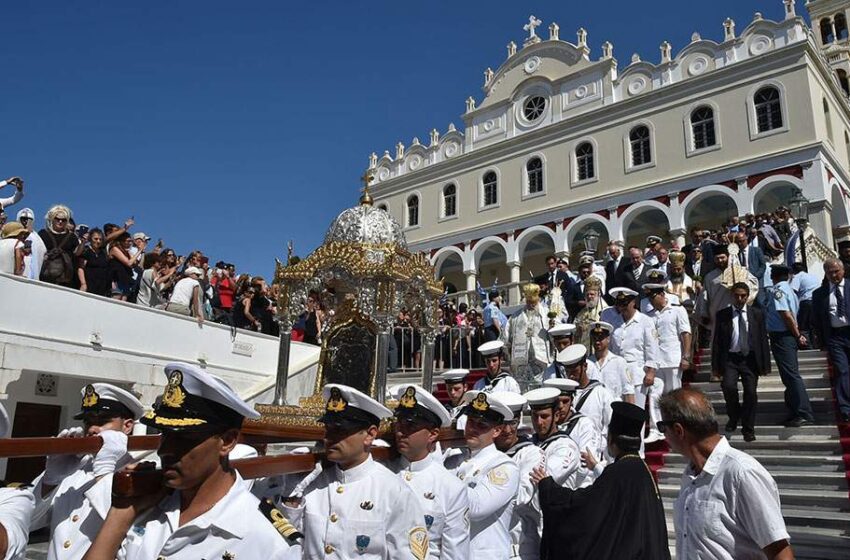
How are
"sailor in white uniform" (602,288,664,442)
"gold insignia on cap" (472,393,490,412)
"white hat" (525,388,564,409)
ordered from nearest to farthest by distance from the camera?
"gold insignia on cap" (472,393,490,412) < "white hat" (525,388,564,409) < "sailor in white uniform" (602,288,664,442)

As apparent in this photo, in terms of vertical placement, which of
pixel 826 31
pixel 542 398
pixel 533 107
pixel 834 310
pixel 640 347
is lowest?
pixel 542 398

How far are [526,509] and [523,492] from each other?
15 centimetres

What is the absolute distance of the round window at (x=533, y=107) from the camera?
33.4 metres

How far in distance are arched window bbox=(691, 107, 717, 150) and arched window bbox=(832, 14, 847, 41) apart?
3266 centimetres

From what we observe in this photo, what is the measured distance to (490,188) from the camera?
113 feet

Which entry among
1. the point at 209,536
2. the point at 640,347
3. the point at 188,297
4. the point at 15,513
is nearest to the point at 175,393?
the point at 209,536

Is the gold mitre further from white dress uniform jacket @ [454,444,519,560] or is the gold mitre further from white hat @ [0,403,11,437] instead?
white hat @ [0,403,11,437]

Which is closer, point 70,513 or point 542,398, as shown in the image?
point 70,513

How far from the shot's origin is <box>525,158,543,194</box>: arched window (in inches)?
1278

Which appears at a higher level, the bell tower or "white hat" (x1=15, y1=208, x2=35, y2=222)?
the bell tower

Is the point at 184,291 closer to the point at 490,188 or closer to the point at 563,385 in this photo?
the point at 563,385

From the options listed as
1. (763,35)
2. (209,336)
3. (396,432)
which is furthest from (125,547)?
(763,35)

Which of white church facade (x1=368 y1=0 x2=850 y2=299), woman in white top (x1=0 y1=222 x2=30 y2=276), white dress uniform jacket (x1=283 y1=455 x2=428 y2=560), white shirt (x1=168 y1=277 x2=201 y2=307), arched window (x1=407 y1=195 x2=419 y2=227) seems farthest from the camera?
arched window (x1=407 y1=195 x2=419 y2=227)

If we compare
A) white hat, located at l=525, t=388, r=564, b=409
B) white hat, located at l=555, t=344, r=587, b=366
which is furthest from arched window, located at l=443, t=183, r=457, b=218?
white hat, located at l=525, t=388, r=564, b=409
